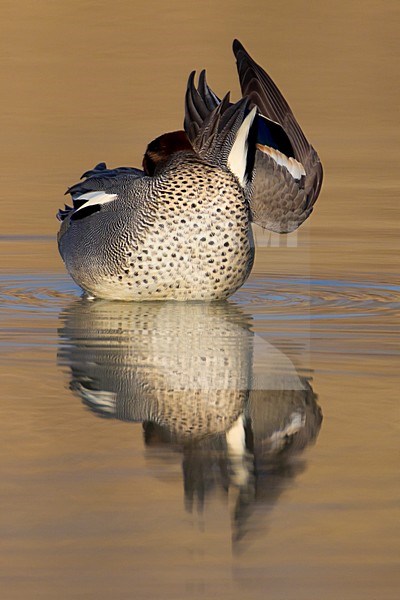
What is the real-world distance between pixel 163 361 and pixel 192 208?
1536mm

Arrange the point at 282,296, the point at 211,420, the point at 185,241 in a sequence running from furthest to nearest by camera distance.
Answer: the point at 282,296, the point at 185,241, the point at 211,420

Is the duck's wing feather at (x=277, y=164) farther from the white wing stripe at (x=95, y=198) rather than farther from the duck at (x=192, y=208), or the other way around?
the white wing stripe at (x=95, y=198)

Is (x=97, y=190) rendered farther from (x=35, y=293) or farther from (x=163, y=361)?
→ (x=163, y=361)

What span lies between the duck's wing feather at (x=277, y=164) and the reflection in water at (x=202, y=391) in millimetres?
715

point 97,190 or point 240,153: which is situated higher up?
point 240,153

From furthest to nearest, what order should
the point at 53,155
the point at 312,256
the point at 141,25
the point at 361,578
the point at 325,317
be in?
1. the point at 141,25
2. the point at 53,155
3. the point at 312,256
4. the point at 325,317
5. the point at 361,578

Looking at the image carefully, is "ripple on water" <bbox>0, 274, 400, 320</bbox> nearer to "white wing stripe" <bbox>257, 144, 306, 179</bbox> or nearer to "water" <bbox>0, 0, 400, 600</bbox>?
"water" <bbox>0, 0, 400, 600</bbox>

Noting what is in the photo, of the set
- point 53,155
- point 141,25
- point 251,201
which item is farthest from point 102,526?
point 141,25

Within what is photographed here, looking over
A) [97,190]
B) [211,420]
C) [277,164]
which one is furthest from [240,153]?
[211,420]

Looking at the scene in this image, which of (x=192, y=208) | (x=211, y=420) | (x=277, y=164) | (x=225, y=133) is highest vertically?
(x=225, y=133)

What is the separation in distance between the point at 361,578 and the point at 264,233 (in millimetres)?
5217

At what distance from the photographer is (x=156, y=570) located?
3674mm

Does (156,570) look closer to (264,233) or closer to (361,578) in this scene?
(361,578)

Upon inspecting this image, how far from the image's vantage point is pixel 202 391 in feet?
18.1
